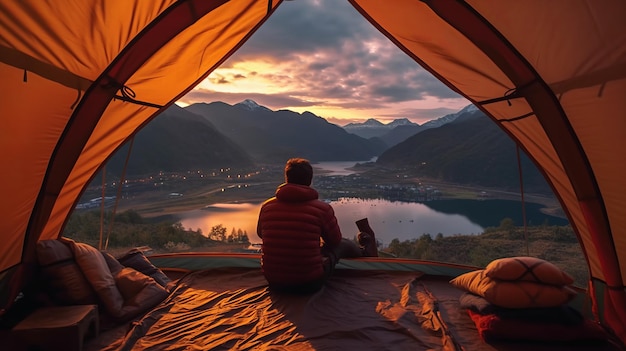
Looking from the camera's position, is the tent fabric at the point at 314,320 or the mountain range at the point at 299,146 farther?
the mountain range at the point at 299,146

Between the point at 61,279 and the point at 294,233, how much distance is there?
1808 mm

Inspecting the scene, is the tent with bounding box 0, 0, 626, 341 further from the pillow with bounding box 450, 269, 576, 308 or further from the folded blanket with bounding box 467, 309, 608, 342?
the pillow with bounding box 450, 269, 576, 308

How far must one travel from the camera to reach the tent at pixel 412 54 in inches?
86.0

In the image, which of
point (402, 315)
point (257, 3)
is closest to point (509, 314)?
point (402, 315)

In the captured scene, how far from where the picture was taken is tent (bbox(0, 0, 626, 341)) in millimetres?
2186

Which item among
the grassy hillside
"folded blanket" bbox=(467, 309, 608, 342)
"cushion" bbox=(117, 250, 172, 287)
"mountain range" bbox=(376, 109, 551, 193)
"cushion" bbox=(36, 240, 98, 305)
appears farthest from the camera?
"mountain range" bbox=(376, 109, 551, 193)

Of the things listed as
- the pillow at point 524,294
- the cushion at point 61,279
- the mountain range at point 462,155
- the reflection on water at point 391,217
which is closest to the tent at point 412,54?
the cushion at point 61,279

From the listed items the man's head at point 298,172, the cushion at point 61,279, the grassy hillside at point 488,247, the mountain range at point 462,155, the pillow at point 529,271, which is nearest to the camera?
the pillow at point 529,271

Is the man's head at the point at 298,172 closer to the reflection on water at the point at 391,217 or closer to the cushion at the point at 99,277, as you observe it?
the cushion at the point at 99,277

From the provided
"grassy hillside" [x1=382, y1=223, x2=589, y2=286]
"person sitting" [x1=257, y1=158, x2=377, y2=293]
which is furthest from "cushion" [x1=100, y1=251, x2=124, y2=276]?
"grassy hillside" [x1=382, y1=223, x2=589, y2=286]

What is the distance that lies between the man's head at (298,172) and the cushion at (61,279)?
72.3 inches

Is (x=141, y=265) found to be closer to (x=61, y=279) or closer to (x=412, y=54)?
(x=61, y=279)

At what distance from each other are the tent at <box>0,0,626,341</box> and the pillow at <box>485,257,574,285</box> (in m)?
0.46

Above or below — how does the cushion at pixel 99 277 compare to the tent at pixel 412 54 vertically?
below
